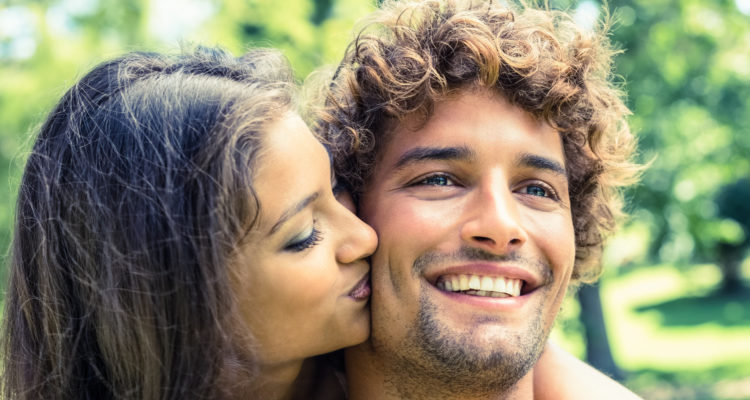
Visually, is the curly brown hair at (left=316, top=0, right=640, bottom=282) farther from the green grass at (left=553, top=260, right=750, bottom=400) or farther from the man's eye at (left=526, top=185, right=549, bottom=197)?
the green grass at (left=553, top=260, right=750, bottom=400)

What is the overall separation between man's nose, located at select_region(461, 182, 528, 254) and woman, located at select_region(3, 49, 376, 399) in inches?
20.2

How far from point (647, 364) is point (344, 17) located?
1193 cm

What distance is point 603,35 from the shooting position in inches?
156

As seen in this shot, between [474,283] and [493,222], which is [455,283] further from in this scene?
[493,222]

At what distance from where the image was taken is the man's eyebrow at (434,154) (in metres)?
2.97

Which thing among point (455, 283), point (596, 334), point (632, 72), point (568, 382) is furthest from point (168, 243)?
point (596, 334)

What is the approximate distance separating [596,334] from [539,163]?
321 inches

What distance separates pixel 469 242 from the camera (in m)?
2.88

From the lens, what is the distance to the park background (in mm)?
6840

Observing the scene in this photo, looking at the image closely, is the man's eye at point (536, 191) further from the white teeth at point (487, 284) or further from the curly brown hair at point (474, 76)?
the white teeth at point (487, 284)

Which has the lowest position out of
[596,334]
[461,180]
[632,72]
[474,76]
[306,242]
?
[306,242]

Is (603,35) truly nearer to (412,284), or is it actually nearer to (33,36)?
(412,284)

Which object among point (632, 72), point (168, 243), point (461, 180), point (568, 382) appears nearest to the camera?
point (168, 243)

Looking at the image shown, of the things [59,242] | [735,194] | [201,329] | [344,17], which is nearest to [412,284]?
[201,329]
